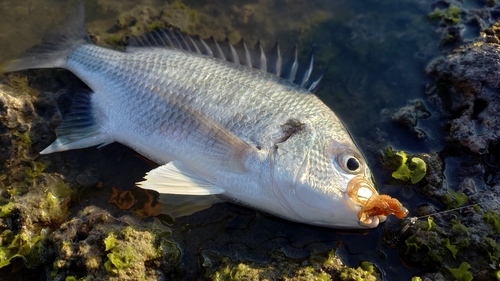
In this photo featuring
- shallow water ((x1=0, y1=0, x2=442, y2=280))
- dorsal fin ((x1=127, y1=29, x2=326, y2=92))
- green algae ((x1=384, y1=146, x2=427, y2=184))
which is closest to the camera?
shallow water ((x1=0, y1=0, x2=442, y2=280))

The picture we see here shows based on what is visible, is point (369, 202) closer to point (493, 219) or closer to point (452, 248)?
point (452, 248)

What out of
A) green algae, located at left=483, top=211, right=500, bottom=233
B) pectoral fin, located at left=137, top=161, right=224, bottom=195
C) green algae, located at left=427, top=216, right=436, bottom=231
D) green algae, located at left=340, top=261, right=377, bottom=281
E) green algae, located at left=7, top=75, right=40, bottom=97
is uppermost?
green algae, located at left=483, top=211, right=500, bottom=233

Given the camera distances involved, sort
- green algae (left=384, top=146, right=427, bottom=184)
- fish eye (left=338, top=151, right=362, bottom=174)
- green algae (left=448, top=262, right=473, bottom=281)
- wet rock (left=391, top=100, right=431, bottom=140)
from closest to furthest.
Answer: green algae (left=448, top=262, right=473, bottom=281)
fish eye (left=338, top=151, right=362, bottom=174)
green algae (left=384, top=146, right=427, bottom=184)
wet rock (left=391, top=100, right=431, bottom=140)

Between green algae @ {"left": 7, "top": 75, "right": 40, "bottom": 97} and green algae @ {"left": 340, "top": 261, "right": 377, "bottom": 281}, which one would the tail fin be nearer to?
green algae @ {"left": 7, "top": 75, "right": 40, "bottom": 97}

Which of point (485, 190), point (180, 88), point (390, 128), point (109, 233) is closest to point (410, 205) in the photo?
point (485, 190)

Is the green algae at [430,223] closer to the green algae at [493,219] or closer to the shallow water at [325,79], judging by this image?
the shallow water at [325,79]

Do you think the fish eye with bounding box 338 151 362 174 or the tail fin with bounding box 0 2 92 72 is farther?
the tail fin with bounding box 0 2 92 72

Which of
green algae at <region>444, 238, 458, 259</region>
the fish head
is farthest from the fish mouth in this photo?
green algae at <region>444, 238, 458, 259</region>

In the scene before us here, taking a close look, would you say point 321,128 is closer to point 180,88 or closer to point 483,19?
point 180,88

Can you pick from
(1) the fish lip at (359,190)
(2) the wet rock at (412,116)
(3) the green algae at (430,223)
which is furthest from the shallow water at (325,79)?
(1) the fish lip at (359,190)
